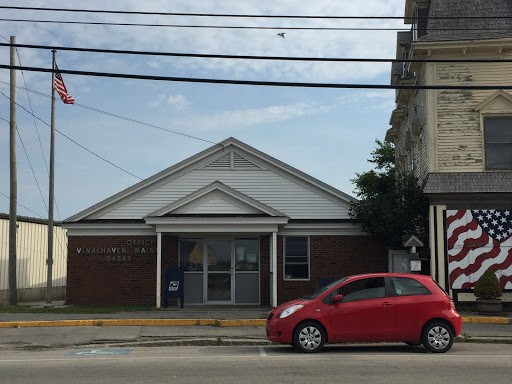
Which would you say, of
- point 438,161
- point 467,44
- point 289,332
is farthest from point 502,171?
point 289,332

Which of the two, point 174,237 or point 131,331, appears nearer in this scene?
point 131,331

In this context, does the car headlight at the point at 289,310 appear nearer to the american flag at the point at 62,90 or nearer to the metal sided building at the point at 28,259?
the american flag at the point at 62,90

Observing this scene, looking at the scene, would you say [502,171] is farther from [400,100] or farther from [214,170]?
[214,170]

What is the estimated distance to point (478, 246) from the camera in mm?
19219

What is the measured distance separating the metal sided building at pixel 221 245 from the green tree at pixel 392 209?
87cm

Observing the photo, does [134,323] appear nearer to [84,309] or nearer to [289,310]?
[84,309]

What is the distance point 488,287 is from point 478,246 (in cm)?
183

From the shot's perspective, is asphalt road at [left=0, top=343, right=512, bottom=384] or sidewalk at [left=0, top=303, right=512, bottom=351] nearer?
asphalt road at [left=0, top=343, right=512, bottom=384]

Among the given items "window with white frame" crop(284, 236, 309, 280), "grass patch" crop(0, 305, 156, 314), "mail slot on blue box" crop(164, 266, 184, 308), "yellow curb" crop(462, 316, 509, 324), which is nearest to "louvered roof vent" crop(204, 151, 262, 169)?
"window with white frame" crop(284, 236, 309, 280)

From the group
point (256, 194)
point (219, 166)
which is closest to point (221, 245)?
point (256, 194)

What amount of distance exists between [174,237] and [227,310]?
356 centimetres

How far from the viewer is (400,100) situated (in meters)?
25.3

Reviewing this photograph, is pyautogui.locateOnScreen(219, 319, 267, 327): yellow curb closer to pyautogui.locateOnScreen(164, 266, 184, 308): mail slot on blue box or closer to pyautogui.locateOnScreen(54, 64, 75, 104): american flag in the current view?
pyautogui.locateOnScreen(164, 266, 184, 308): mail slot on blue box

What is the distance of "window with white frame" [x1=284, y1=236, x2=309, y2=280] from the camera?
72.6 ft
